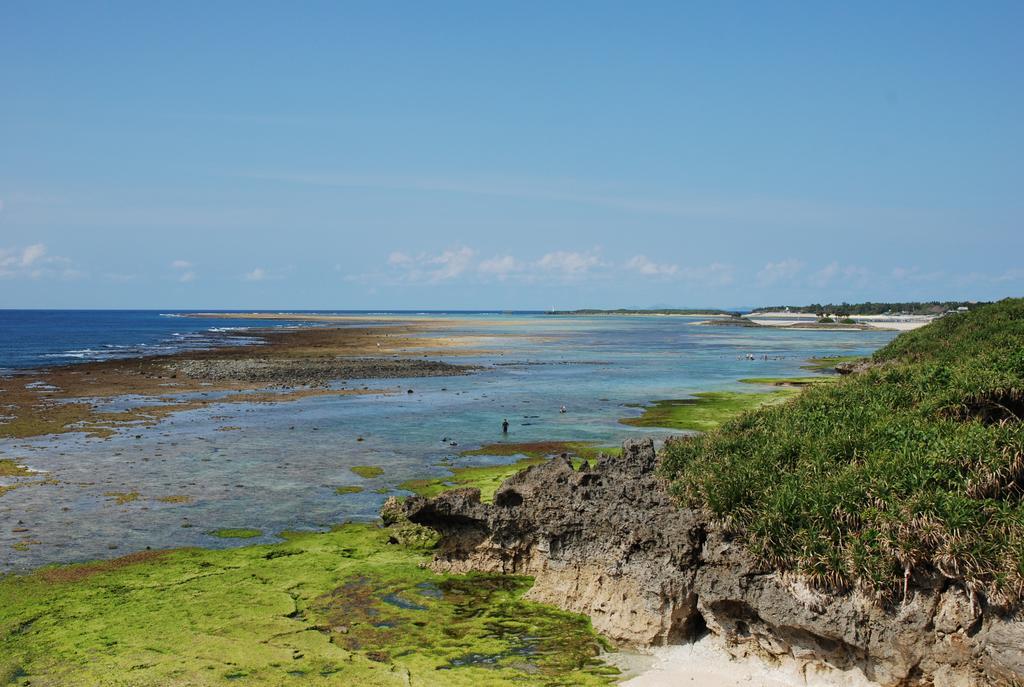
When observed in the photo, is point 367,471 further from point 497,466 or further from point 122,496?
point 122,496

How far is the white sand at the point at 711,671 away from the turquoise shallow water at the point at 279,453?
1212cm

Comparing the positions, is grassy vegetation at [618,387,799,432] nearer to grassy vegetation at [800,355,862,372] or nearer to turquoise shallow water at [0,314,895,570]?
turquoise shallow water at [0,314,895,570]

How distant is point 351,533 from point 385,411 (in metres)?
25.7

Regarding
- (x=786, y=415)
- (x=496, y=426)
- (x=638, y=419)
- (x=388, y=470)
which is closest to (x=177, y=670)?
(x=786, y=415)

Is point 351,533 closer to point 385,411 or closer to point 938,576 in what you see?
point 938,576

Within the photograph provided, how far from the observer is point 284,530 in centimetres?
2319

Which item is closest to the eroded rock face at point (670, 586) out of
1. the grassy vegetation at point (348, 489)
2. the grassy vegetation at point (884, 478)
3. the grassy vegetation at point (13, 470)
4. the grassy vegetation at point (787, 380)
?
the grassy vegetation at point (884, 478)

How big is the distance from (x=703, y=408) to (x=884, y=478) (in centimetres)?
3372

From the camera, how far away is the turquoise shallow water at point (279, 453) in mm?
23516

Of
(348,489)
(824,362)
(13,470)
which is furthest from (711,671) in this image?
(824,362)

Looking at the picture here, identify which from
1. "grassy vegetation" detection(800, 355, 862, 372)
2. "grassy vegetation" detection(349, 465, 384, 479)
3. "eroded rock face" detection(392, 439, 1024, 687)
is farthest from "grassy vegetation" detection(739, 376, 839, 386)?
"eroded rock face" detection(392, 439, 1024, 687)

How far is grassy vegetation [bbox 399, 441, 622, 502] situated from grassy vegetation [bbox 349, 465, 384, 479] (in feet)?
6.46

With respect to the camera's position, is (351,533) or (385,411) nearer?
(351,533)

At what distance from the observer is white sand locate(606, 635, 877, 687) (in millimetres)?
13484
